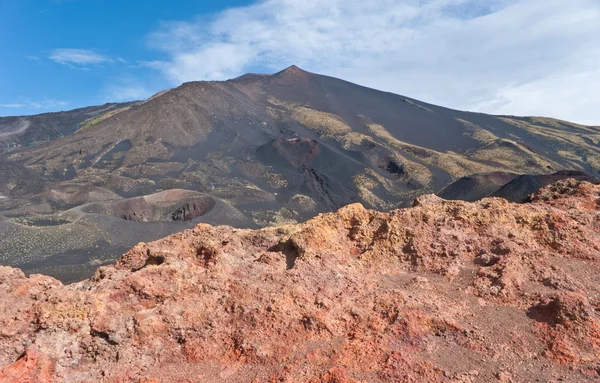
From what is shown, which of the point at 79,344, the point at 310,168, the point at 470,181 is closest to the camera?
the point at 79,344

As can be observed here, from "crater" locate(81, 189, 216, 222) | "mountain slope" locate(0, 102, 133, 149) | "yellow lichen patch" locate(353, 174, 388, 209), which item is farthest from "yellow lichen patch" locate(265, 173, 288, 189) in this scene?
"mountain slope" locate(0, 102, 133, 149)

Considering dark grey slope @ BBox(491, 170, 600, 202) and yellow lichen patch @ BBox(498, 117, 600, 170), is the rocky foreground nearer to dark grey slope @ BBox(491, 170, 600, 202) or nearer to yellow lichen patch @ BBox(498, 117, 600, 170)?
dark grey slope @ BBox(491, 170, 600, 202)

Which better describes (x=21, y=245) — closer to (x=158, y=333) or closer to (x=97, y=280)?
(x=97, y=280)

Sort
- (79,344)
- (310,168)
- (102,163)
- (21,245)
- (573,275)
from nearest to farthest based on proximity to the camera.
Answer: (79,344)
(573,275)
(21,245)
(310,168)
(102,163)

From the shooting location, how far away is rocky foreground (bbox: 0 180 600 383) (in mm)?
5418

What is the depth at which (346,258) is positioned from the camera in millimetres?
8039

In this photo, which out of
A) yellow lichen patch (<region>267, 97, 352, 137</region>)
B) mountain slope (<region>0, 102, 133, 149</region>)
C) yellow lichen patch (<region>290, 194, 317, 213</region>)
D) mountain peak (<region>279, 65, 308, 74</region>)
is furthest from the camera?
mountain peak (<region>279, 65, 308, 74</region>)

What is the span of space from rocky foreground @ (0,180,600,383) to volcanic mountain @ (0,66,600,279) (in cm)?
1909

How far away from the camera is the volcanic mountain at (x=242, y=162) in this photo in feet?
95.6

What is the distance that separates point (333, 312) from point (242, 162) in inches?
1705

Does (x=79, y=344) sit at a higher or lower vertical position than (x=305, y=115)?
lower

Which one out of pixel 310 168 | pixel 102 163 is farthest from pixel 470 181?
pixel 102 163

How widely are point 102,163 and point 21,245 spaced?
27219mm

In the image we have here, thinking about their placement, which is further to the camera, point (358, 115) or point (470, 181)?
point (358, 115)
